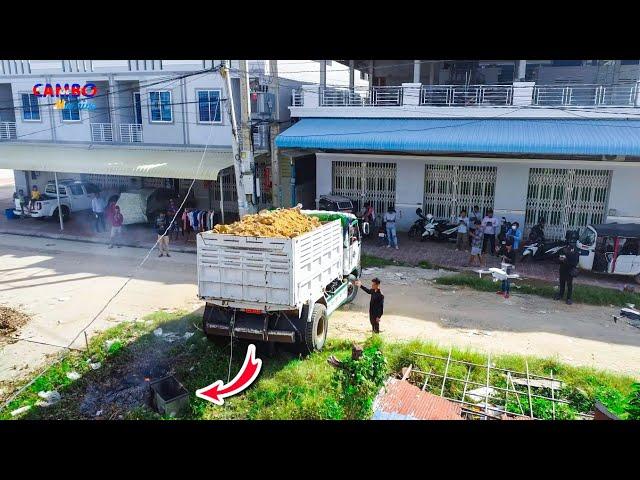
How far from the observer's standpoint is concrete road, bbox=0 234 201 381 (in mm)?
9586

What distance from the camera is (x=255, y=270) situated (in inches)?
314

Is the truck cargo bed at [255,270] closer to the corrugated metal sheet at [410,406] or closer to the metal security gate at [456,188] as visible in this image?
the corrugated metal sheet at [410,406]

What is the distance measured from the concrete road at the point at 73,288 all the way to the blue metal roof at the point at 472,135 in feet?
19.8

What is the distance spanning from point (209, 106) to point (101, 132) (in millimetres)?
5211

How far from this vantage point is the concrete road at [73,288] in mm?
9586

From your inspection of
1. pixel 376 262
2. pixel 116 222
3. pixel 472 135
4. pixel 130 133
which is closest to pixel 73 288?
pixel 116 222

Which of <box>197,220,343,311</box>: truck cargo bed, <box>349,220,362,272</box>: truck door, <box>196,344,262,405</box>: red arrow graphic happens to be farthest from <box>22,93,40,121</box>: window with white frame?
<box>196,344,262,405</box>: red arrow graphic

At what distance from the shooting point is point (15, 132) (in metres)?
23.0

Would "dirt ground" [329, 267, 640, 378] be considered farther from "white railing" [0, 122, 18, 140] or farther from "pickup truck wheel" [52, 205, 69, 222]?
"white railing" [0, 122, 18, 140]

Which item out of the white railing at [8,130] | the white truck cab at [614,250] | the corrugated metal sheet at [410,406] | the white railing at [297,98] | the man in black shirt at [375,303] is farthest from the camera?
the white railing at [8,130]

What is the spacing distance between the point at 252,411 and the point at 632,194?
14371mm

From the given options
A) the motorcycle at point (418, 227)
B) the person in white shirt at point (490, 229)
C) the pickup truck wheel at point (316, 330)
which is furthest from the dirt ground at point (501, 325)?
the motorcycle at point (418, 227)

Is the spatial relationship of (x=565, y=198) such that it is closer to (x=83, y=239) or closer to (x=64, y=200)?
(x=83, y=239)

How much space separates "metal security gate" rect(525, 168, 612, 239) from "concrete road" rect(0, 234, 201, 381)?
1136cm
